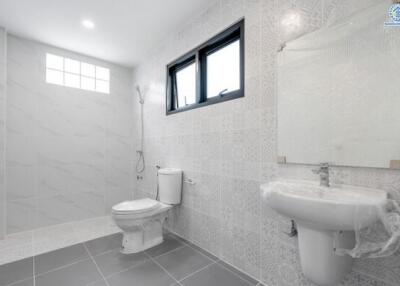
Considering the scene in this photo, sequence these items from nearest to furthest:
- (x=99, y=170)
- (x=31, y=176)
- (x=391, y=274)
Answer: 1. (x=391, y=274)
2. (x=31, y=176)
3. (x=99, y=170)

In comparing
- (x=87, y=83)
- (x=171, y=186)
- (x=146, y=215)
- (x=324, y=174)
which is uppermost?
(x=87, y=83)

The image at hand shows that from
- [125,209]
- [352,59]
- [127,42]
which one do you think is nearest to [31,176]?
[125,209]

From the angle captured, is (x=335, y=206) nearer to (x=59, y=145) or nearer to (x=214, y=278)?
(x=214, y=278)

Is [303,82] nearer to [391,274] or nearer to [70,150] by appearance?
[391,274]

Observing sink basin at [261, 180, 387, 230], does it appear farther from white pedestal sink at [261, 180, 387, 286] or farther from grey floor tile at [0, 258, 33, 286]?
grey floor tile at [0, 258, 33, 286]

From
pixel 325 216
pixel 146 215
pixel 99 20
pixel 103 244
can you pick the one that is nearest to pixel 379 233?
pixel 325 216

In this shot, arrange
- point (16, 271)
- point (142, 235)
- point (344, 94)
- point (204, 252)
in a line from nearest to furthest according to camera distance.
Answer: point (344, 94), point (16, 271), point (204, 252), point (142, 235)

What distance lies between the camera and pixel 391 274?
3.12ft

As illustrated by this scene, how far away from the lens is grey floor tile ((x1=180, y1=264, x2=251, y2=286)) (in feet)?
4.95

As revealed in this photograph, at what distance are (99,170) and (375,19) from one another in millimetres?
3329

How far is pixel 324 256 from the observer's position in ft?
3.26

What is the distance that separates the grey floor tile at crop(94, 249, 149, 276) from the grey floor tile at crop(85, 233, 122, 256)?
0.32ft

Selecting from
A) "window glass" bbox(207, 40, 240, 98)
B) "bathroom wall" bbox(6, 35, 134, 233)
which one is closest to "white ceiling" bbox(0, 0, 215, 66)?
"bathroom wall" bbox(6, 35, 134, 233)

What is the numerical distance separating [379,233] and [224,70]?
1.66m
